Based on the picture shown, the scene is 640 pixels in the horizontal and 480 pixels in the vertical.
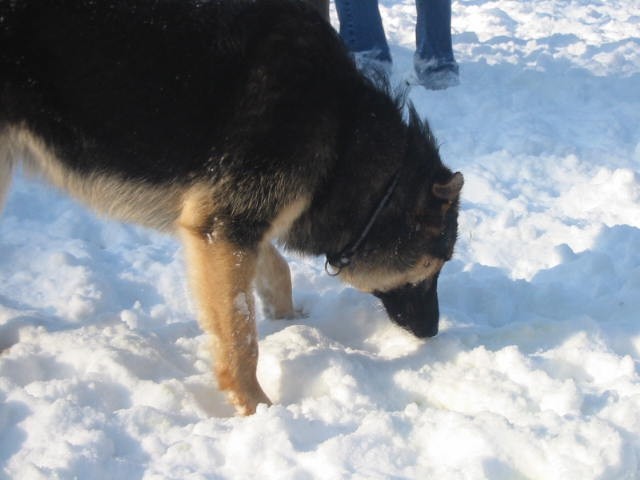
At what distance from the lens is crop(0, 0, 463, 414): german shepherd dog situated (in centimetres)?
261

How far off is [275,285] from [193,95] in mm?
1230

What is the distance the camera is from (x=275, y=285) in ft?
11.8

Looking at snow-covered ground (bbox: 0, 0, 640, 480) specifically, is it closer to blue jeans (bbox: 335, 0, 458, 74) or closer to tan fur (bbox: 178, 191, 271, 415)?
tan fur (bbox: 178, 191, 271, 415)

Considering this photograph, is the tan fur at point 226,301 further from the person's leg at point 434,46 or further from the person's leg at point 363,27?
the person's leg at point 434,46

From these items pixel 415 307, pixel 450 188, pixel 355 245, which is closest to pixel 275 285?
pixel 355 245

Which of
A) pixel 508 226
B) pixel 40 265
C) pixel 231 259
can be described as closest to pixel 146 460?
pixel 231 259

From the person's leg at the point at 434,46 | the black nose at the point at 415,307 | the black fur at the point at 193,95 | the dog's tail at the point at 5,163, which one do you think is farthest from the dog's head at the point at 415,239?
the person's leg at the point at 434,46

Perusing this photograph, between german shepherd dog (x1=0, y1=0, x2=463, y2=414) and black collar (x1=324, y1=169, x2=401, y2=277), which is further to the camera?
black collar (x1=324, y1=169, x2=401, y2=277)

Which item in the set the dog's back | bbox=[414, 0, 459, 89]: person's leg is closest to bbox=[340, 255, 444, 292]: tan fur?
the dog's back

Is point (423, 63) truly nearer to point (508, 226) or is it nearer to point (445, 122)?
point (445, 122)

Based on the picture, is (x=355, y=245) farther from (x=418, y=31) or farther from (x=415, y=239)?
(x=418, y=31)

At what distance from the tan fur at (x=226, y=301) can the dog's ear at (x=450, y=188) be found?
83 centimetres

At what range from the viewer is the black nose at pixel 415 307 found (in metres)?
3.20

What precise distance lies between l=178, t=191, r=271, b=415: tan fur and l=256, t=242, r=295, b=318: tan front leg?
77cm
